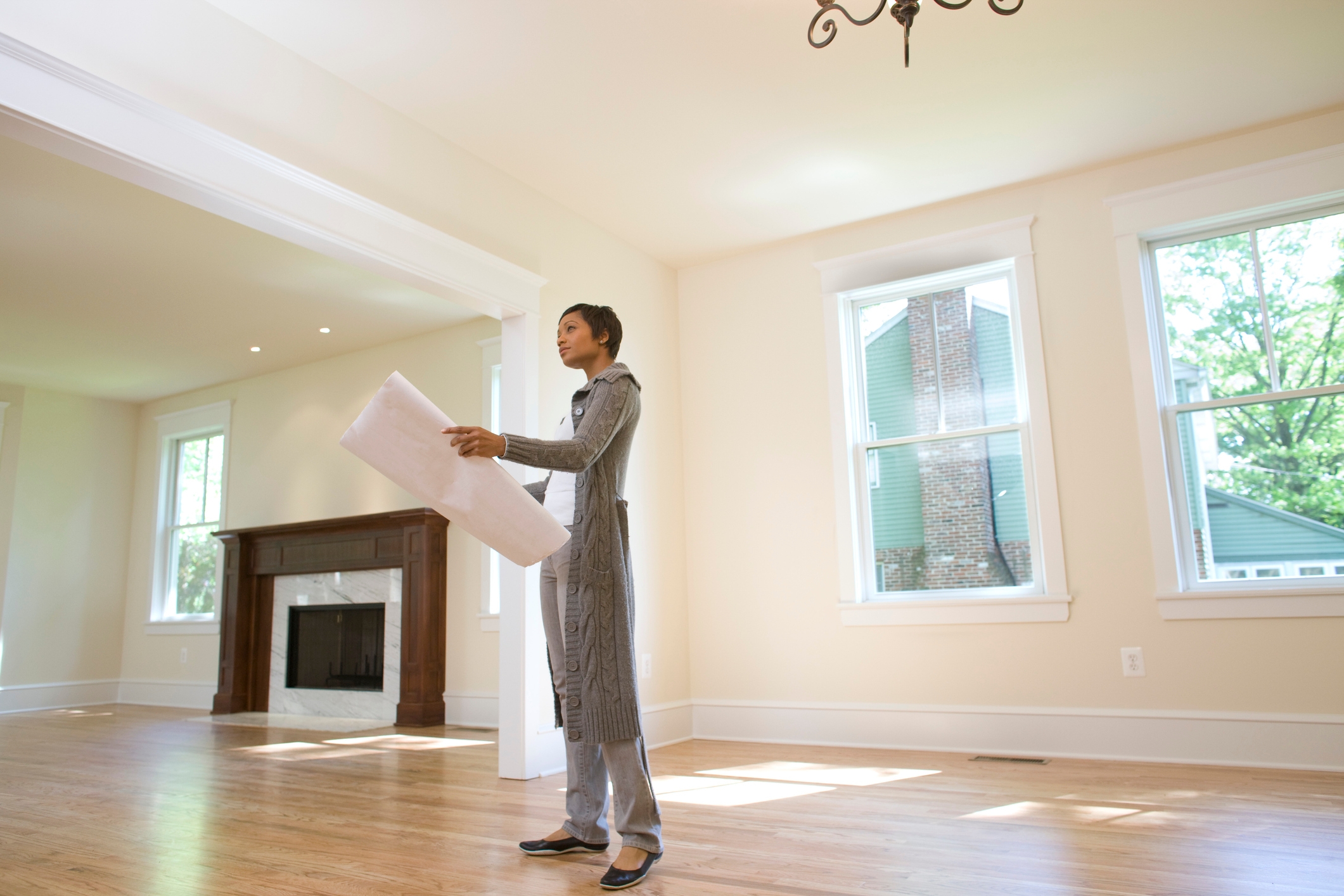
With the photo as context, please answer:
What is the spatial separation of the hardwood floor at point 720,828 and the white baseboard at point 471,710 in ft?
3.81

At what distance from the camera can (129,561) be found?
24.9ft

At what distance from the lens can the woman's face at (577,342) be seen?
221 centimetres

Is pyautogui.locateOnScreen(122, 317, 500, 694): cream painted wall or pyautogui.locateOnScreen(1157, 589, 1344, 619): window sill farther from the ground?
pyautogui.locateOnScreen(122, 317, 500, 694): cream painted wall

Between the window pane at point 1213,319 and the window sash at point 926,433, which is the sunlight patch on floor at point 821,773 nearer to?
the window sash at point 926,433

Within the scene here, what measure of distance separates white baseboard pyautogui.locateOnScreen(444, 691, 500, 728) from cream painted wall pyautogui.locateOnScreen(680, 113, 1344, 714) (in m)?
1.39

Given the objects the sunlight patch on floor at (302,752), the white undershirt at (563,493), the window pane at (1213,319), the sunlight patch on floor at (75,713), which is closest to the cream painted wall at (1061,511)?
the window pane at (1213,319)

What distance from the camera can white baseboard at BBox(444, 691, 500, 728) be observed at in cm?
516

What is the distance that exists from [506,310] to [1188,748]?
3262 millimetres

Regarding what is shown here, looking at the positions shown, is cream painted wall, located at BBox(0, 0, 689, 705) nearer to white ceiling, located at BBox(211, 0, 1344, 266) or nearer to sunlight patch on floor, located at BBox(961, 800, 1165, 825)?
white ceiling, located at BBox(211, 0, 1344, 266)

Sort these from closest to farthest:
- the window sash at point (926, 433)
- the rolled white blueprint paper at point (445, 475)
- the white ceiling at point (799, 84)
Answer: the rolled white blueprint paper at point (445, 475) → the white ceiling at point (799, 84) → the window sash at point (926, 433)

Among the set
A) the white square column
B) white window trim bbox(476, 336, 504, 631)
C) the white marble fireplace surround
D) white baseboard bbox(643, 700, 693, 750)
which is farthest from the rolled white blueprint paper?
the white marble fireplace surround

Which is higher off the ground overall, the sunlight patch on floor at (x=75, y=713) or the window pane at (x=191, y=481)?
the window pane at (x=191, y=481)

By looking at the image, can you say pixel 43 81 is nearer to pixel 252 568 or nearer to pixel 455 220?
pixel 455 220

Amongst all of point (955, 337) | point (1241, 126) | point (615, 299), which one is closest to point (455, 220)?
point (615, 299)
